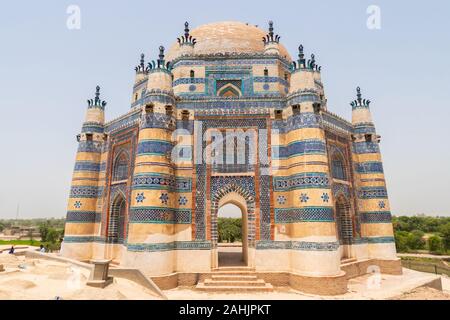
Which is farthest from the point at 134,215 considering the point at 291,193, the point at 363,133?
the point at 363,133

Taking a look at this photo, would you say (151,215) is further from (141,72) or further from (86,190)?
(141,72)

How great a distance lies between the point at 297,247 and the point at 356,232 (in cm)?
528

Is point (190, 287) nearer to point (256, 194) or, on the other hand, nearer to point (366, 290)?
point (256, 194)

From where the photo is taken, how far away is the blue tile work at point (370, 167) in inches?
664

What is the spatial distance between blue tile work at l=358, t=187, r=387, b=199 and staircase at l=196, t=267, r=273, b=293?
8.35 m

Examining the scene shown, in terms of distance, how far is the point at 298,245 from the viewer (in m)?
12.5

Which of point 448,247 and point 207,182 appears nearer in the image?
point 207,182

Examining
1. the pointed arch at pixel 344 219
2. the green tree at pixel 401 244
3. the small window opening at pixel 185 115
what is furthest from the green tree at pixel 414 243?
the small window opening at pixel 185 115

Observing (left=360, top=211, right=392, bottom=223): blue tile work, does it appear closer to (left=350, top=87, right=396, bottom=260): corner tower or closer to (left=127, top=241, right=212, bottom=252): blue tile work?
(left=350, top=87, right=396, bottom=260): corner tower

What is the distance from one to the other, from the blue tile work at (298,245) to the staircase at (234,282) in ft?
4.12

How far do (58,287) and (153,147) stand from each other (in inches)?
253

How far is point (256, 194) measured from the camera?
13.5 m

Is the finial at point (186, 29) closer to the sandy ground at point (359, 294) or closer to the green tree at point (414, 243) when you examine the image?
the sandy ground at point (359, 294)

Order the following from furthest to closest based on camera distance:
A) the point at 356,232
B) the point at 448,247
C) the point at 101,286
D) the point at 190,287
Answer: the point at 448,247, the point at 356,232, the point at 190,287, the point at 101,286
